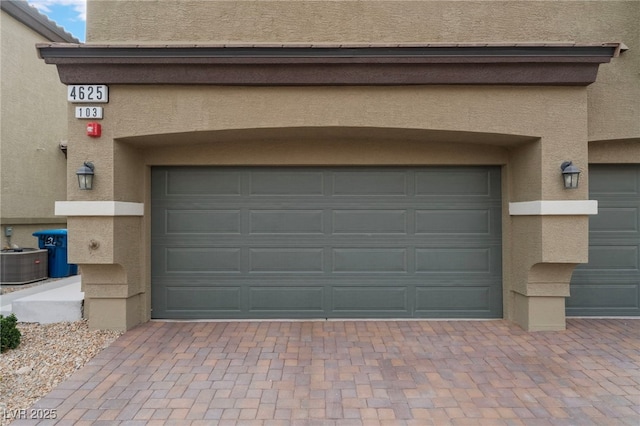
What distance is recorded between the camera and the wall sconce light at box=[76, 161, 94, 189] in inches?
188

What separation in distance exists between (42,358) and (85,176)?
7.29 ft

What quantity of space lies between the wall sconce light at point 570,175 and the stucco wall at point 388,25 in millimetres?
987

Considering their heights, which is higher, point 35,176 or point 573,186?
point 35,176

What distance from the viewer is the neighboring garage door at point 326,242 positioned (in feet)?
18.5

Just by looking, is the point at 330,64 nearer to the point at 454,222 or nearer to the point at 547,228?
the point at 454,222

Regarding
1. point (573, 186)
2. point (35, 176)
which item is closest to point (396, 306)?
point (573, 186)

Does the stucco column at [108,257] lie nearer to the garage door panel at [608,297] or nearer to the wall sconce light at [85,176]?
the wall sconce light at [85,176]

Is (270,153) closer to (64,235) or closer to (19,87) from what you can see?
(64,235)

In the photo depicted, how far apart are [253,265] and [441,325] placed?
2916 mm

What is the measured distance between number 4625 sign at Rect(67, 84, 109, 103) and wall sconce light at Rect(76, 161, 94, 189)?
2.83ft

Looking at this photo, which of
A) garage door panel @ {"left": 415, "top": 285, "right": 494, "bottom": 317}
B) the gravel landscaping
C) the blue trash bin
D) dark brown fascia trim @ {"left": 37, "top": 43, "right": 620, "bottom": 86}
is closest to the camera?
the gravel landscaping

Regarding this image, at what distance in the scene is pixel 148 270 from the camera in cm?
559

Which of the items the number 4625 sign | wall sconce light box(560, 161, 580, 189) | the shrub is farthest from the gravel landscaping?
wall sconce light box(560, 161, 580, 189)

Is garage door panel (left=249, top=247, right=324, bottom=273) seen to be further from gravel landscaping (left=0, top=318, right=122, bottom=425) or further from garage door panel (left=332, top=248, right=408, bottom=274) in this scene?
gravel landscaping (left=0, top=318, right=122, bottom=425)
